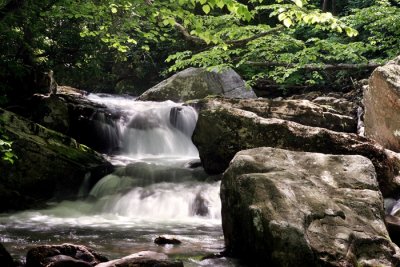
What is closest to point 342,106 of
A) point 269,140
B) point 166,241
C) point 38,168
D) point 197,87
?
point 269,140

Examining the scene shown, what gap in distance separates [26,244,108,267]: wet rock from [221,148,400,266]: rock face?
1.69 meters

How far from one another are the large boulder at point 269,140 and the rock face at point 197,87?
698 centimetres

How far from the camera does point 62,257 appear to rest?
4078 mm

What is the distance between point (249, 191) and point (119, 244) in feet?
7.29

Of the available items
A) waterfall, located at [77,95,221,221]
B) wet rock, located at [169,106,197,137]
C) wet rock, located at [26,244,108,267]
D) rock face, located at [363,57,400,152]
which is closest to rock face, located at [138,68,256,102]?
waterfall, located at [77,95,221,221]

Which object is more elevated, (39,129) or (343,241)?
(39,129)

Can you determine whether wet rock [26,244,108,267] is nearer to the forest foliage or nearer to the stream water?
the stream water

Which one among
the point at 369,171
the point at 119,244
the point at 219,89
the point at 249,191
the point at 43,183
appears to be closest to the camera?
the point at 249,191

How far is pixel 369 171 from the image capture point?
521 centimetres

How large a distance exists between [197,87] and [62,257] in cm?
1294

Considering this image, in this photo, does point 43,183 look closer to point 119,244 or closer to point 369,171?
point 119,244

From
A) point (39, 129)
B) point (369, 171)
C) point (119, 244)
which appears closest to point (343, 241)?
point (369, 171)

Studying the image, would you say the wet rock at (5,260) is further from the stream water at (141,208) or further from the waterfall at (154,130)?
the waterfall at (154,130)

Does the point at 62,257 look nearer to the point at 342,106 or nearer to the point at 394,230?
the point at 394,230
